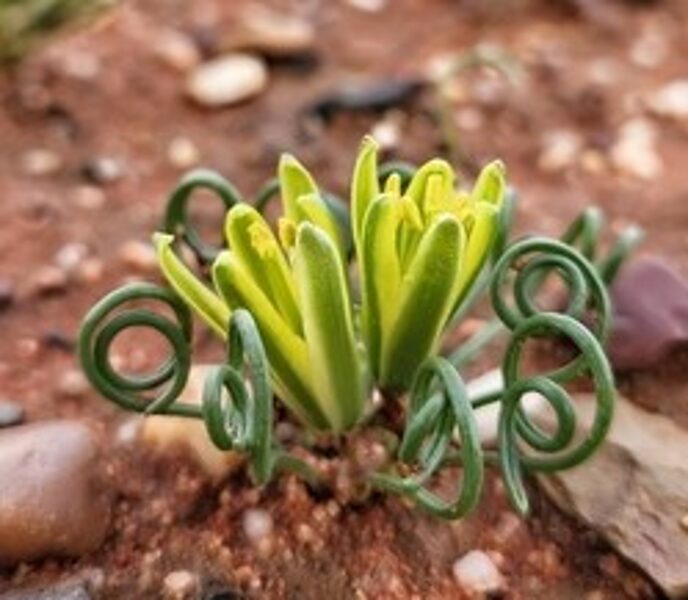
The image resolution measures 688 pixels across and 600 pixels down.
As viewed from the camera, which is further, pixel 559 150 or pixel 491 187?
pixel 559 150

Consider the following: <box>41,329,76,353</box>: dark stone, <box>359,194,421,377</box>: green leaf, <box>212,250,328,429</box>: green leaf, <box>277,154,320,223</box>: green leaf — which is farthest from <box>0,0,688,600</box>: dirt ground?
<box>277,154,320,223</box>: green leaf

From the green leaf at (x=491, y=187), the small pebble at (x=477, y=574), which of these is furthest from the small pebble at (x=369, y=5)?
the small pebble at (x=477, y=574)

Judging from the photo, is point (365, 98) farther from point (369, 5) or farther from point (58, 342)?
point (58, 342)

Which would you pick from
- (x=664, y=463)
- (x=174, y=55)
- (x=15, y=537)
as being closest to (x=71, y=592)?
(x=15, y=537)

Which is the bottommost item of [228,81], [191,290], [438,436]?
[228,81]

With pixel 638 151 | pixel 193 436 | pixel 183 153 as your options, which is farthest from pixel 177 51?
pixel 193 436

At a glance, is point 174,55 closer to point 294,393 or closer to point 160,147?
point 160,147

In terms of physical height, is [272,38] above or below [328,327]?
below
